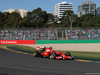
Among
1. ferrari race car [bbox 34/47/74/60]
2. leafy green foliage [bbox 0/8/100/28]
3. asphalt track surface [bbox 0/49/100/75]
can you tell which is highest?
leafy green foliage [bbox 0/8/100/28]

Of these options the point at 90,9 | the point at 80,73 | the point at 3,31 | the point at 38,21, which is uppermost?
the point at 90,9

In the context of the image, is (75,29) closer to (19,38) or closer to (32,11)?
(19,38)

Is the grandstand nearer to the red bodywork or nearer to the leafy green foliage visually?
the red bodywork

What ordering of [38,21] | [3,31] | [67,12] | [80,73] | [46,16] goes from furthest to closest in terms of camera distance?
[67,12], [46,16], [38,21], [3,31], [80,73]

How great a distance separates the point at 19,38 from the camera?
30109 mm

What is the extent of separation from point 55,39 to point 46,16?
1292 inches

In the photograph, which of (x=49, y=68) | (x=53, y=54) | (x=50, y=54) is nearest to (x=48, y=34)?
(x=50, y=54)

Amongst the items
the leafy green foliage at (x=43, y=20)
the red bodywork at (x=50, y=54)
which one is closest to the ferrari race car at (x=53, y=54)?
the red bodywork at (x=50, y=54)

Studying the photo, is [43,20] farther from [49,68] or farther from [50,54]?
[49,68]

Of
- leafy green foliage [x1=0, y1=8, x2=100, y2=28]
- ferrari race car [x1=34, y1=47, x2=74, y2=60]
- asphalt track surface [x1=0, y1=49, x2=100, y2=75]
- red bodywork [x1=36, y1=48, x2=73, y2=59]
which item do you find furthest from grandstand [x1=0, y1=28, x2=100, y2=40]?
→ leafy green foliage [x1=0, y1=8, x2=100, y2=28]

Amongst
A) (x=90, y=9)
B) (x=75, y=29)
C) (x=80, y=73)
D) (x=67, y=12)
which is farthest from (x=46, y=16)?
(x=90, y=9)

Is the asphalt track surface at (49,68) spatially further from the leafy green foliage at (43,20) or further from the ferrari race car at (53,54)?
the leafy green foliage at (43,20)

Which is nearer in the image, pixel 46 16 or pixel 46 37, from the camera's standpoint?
pixel 46 37

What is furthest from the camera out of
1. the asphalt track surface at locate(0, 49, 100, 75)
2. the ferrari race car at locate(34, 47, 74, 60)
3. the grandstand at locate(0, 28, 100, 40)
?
the grandstand at locate(0, 28, 100, 40)
